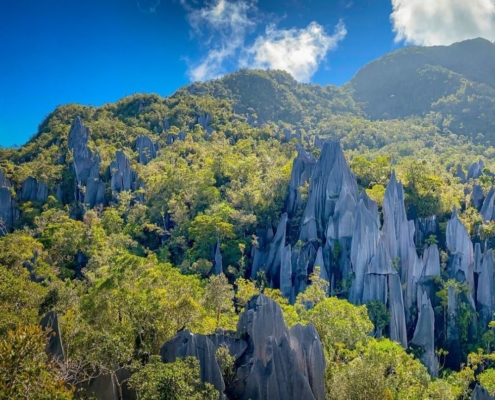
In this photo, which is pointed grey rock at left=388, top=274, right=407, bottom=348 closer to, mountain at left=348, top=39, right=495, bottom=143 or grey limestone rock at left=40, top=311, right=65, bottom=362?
grey limestone rock at left=40, top=311, right=65, bottom=362

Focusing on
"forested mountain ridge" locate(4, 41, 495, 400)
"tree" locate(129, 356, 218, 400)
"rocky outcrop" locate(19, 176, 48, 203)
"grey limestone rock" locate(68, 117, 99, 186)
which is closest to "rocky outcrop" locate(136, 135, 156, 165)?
"forested mountain ridge" locate(4, 41, 495, 400)

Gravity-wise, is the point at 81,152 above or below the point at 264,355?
above

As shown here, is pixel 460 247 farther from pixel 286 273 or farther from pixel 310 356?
pixel 310 356

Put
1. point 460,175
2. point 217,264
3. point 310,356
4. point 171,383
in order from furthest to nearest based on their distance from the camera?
1. point 460,175
2. point 217,264
3. point 310,356
4. point 171,383

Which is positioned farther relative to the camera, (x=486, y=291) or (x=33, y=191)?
(x=33, y=191)

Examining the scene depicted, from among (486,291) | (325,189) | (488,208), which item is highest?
(325,189)

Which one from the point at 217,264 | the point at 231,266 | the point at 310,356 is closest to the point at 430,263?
the point at 231,266

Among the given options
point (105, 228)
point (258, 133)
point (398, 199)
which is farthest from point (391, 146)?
point (105, 228)

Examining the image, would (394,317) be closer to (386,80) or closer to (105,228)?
(105,228)

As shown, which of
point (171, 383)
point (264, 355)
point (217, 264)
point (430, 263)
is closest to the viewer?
point (171, 383)
